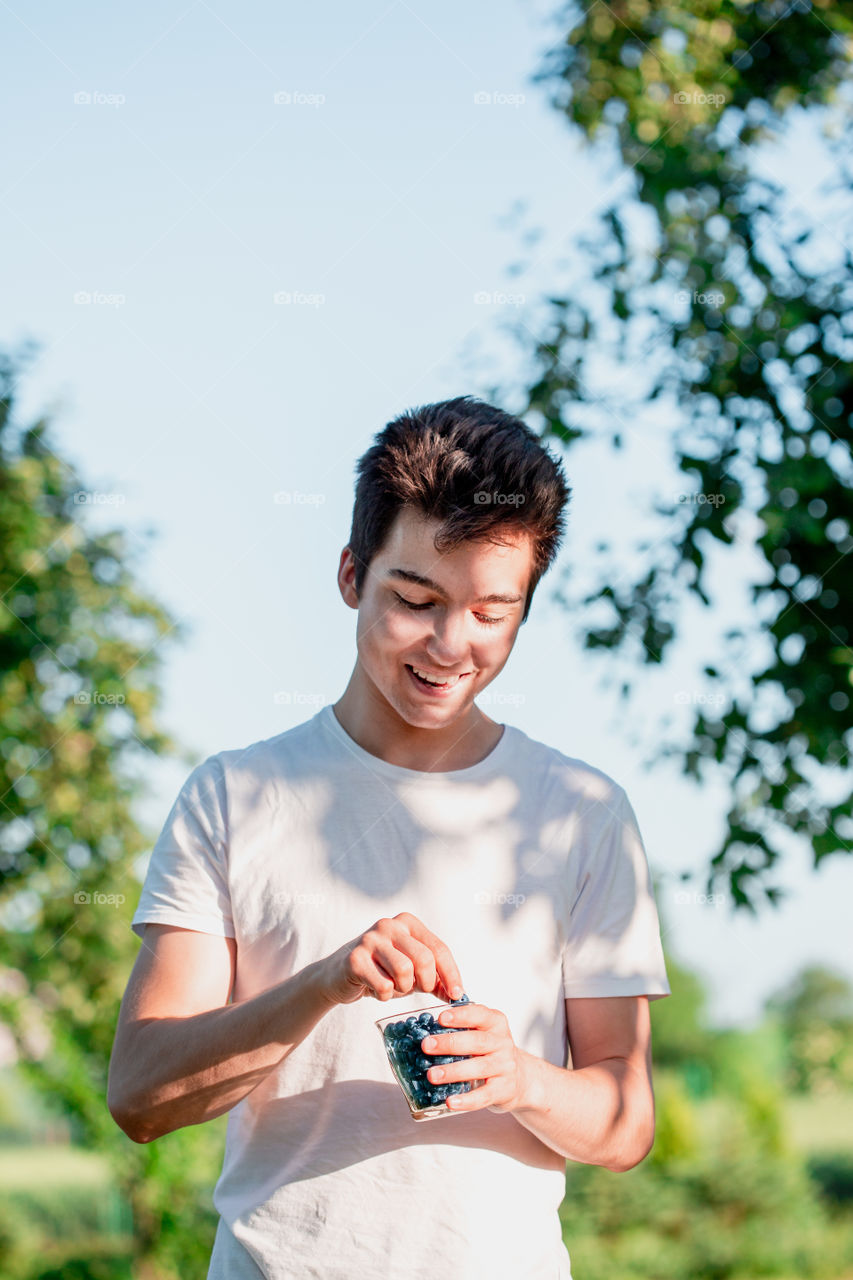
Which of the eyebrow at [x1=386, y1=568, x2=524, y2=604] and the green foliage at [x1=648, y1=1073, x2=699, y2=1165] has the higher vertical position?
the eyebrow at [x1=386, y1=568, x2=524, y2=604]

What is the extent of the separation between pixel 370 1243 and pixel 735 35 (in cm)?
304

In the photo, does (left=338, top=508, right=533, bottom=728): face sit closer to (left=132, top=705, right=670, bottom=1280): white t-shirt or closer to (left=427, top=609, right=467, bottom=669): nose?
(left=427, top=609, right=467, bottom=669): nose

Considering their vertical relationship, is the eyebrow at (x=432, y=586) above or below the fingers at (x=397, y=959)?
above

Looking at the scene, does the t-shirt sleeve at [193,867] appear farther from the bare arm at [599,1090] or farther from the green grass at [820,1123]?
the green grass at [820,1123]

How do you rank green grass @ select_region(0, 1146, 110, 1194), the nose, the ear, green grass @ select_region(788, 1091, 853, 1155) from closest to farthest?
1. the nose
2. the ear
3. green grass @ select_region(0, 1146, 110, 1194)
4. green grass @ select_region(788, 1091, 853, 1155)

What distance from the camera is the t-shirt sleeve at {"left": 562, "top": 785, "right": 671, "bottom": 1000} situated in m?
1.27

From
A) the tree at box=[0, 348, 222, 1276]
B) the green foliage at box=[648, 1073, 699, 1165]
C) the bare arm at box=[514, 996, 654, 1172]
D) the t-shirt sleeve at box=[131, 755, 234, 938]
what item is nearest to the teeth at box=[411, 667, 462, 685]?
the t-shirt sleeve at box=[131, 755, 234, 938]

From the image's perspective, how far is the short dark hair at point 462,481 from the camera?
126 centimetres

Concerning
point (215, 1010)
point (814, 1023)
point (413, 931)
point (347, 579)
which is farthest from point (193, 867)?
point (814, 1023)

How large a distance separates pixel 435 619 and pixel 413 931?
34cm

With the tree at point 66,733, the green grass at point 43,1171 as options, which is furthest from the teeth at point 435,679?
the green grass at point 43,1171

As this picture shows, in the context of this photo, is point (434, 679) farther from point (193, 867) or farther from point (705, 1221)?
point (705, 1221)

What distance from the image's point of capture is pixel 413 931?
1100 millimetres

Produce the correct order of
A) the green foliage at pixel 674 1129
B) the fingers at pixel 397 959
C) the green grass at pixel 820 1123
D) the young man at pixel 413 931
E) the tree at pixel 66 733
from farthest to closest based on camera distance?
the green grass at pixel 820 1123, the green foliage at pixel 674 1129, the tree at pixel 66 733, the young man at pixel 413 931, the fingers at pixel 397 959
